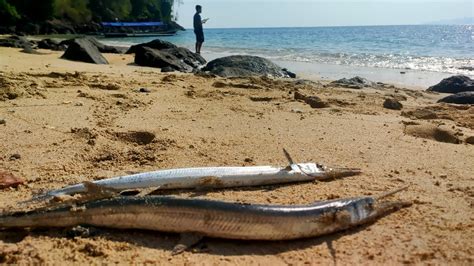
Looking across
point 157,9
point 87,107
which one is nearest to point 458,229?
point 87,107

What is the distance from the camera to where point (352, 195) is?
4023 mm

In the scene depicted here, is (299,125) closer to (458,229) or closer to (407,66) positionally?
(458,229)

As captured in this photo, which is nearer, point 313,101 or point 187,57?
point 313,101

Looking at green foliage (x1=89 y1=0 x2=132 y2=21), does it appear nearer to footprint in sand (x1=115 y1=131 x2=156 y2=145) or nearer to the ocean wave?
the ocean wave

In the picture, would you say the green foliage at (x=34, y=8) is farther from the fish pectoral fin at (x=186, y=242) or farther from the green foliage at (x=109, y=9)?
the fish pectoral fin at (x=186, y=242)

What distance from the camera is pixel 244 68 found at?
531 inches

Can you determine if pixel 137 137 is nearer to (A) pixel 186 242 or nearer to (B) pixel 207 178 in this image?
(B) pixel 207 178

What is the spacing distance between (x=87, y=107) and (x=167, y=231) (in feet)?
14.1

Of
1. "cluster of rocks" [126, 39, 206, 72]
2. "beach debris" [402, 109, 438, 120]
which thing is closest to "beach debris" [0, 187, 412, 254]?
"beach debris" [402, 109, 438, 120]

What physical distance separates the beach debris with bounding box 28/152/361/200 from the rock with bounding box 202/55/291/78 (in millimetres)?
8577

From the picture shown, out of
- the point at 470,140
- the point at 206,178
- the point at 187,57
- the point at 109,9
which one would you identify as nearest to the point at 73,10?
the point at 109,9

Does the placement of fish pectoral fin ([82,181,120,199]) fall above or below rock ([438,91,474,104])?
below

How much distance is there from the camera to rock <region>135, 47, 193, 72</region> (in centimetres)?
1533

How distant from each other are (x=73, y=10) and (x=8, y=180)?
61.1 m
